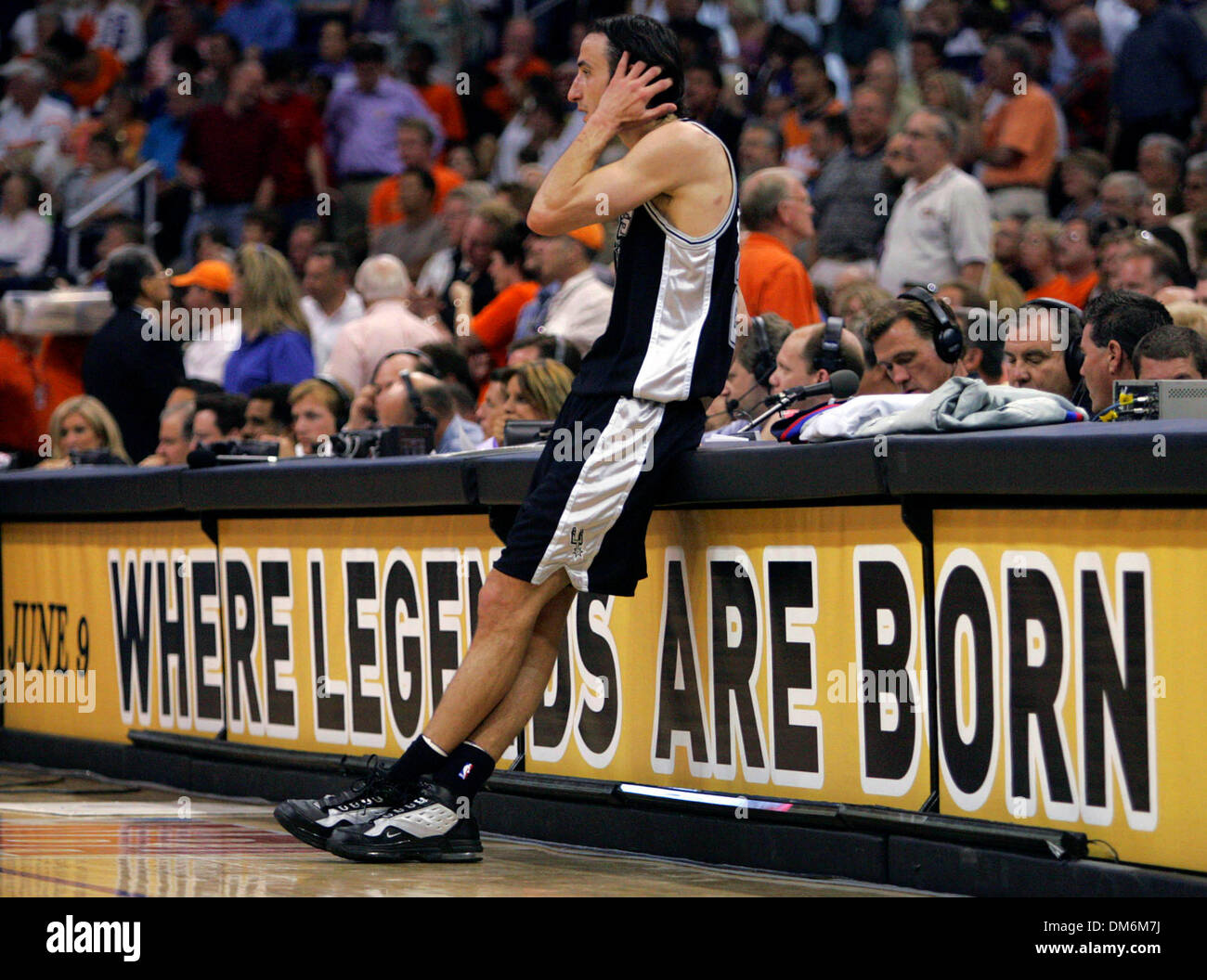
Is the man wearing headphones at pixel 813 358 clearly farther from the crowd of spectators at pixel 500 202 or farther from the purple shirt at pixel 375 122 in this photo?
the purple shirt at pixel 375 122

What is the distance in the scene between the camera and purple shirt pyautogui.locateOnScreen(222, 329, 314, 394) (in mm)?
9867

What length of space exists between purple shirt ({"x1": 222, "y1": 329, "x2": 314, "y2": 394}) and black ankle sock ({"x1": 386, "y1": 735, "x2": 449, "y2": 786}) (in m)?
5.04

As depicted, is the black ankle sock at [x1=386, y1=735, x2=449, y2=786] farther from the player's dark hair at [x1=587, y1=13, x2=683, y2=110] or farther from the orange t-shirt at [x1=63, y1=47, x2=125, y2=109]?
the orange t-shirt at [x1=63, y1=47, x2=125, y2=109]

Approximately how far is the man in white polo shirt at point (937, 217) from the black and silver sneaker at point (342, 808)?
531 centimetres

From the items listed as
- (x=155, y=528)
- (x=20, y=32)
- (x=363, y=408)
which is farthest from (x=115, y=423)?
(x=20, y=32)

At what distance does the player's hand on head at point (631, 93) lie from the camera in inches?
198

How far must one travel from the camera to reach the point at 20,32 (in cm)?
1803

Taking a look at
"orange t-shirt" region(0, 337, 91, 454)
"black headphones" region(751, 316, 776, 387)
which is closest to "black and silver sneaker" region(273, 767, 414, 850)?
"black headphones" region(751, 316, 776, 387)

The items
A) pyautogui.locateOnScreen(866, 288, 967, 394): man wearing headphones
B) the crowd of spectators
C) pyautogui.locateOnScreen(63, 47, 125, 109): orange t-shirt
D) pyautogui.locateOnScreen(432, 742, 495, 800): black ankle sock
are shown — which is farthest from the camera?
pyautogui.locateOnScreen(63, 47, 125, 109): orange t-shirt

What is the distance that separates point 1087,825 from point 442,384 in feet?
14.7

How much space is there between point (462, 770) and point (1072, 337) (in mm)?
2638

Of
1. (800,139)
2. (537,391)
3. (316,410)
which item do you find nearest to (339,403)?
(316,410)
